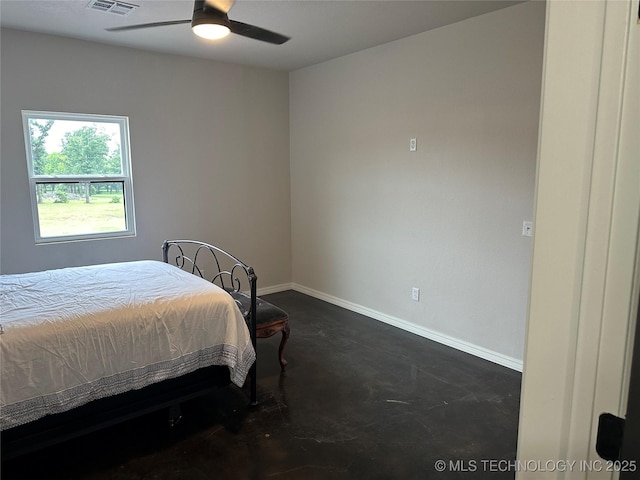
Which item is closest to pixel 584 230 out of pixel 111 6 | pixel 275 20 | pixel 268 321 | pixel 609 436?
pixel 609 436

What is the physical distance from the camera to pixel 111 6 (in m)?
3.11

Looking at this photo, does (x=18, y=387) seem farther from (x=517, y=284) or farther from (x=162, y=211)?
(x=517, y=284)

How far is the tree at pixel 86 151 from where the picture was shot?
13.4 ft

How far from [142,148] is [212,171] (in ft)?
2.56

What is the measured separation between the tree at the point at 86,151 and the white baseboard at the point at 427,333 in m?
2.72

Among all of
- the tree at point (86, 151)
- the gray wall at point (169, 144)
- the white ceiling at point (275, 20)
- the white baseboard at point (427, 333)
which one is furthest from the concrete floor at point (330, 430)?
the white ceiling at point (275, 20)

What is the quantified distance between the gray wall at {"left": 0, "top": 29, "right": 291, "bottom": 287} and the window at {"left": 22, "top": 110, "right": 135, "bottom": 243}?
9cm

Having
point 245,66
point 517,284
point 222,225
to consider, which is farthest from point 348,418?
point 245,66

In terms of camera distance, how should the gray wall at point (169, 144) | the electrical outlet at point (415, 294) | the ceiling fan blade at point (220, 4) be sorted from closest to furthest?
the ceiling fan blade at point (220, 4), the gray wall at point (169, 144), the electrical outlet at point (415, 294)

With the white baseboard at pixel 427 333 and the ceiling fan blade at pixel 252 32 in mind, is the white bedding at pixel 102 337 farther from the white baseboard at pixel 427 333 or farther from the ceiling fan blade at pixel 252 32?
the white baseboard at pixel 427 333

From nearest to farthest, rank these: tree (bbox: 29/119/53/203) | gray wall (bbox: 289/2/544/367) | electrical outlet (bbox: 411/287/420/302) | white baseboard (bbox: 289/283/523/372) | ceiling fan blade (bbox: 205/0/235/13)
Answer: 1. ceiling fan blade (bbox: 205/0/235/13)
2. gray wall (bbox: 289/2/544/367)
3. white baseboard (bbox: 289/283/523/372)
4. tree (bbox: 29/119/53/203)
5. electrical outlet (bbox: 411/287/420/302)

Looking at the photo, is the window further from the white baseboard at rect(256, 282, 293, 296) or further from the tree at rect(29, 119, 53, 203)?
the white baseboard at rect(256, 282, 293, 296)

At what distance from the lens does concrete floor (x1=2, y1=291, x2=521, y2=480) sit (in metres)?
2.28

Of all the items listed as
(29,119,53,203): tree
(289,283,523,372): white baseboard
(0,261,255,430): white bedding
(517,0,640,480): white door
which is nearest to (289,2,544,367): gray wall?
(289,283,523,372): white baseboard
